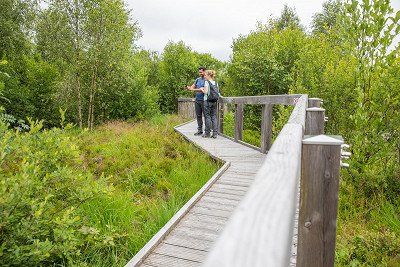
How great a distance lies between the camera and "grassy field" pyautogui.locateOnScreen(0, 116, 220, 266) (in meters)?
2.78

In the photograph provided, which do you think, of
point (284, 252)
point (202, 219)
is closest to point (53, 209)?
point (202, 219)

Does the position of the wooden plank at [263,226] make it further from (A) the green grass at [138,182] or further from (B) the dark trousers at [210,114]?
(B) the dark trousers at [210,114]

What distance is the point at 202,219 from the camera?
13.3 feet

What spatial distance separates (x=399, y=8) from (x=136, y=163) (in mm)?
5769

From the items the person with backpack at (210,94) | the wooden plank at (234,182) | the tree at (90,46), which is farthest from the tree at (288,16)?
the wooden plank at (234,182)

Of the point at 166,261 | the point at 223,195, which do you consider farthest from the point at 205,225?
the point at 223,195

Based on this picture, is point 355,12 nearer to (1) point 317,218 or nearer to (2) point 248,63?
(1) point 317,218

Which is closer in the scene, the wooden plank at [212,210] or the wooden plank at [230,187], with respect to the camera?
the wooden plank at [212,210]

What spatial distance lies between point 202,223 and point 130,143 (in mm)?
6080

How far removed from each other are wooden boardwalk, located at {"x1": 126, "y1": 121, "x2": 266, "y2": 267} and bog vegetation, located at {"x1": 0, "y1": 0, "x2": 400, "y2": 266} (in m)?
0.39

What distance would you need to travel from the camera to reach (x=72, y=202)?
3.56 metres

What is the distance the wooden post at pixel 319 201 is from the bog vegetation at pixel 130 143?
6.60ft

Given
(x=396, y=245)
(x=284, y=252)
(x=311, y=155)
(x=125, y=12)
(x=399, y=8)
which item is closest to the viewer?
(x=284, y=252)

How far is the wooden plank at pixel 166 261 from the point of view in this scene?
3107 mm
